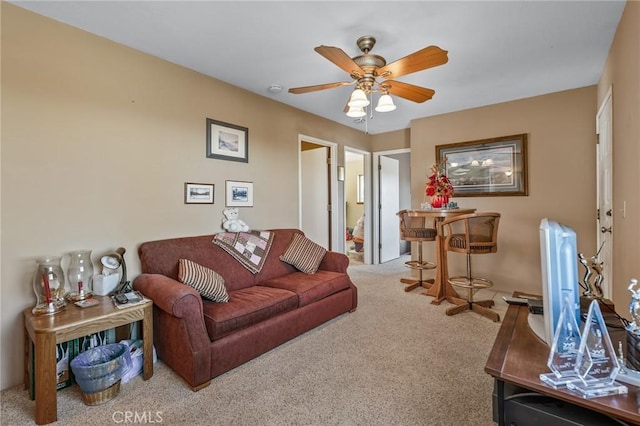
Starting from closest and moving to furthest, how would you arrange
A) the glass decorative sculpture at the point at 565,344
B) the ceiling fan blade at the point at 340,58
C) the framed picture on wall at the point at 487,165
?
the glass decorative sculpture at the point at 565,344 → the ceiling fan blade at the point at 340,58 → the framed picture on wall at the point at 487,165

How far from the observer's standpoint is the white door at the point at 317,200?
513 centimetres

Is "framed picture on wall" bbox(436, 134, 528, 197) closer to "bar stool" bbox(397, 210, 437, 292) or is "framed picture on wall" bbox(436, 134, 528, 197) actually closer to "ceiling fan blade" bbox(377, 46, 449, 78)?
"bar stool" bbox(397, 210, 437, 292)

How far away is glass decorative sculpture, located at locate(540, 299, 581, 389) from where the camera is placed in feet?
3.26

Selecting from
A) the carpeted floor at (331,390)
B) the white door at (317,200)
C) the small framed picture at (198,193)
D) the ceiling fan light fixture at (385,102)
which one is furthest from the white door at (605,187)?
the small framed picture at (198,193)

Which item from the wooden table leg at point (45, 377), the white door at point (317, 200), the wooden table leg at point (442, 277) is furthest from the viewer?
the white door at point (317, 200)

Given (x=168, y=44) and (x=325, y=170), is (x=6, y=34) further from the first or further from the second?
(x=325, y=170)

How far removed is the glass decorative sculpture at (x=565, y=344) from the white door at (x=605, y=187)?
202 cm

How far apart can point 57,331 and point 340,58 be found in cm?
238

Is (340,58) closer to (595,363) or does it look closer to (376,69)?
(376,69)

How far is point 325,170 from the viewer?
5113 mm

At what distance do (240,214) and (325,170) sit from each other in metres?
2.07

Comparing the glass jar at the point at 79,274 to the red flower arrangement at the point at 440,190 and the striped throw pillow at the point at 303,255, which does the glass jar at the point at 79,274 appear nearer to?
the striped throw pillow at the point at 303,255

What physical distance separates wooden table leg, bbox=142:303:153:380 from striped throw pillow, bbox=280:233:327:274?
149cm

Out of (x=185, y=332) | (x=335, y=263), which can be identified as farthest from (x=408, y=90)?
(x=185, y=332)
